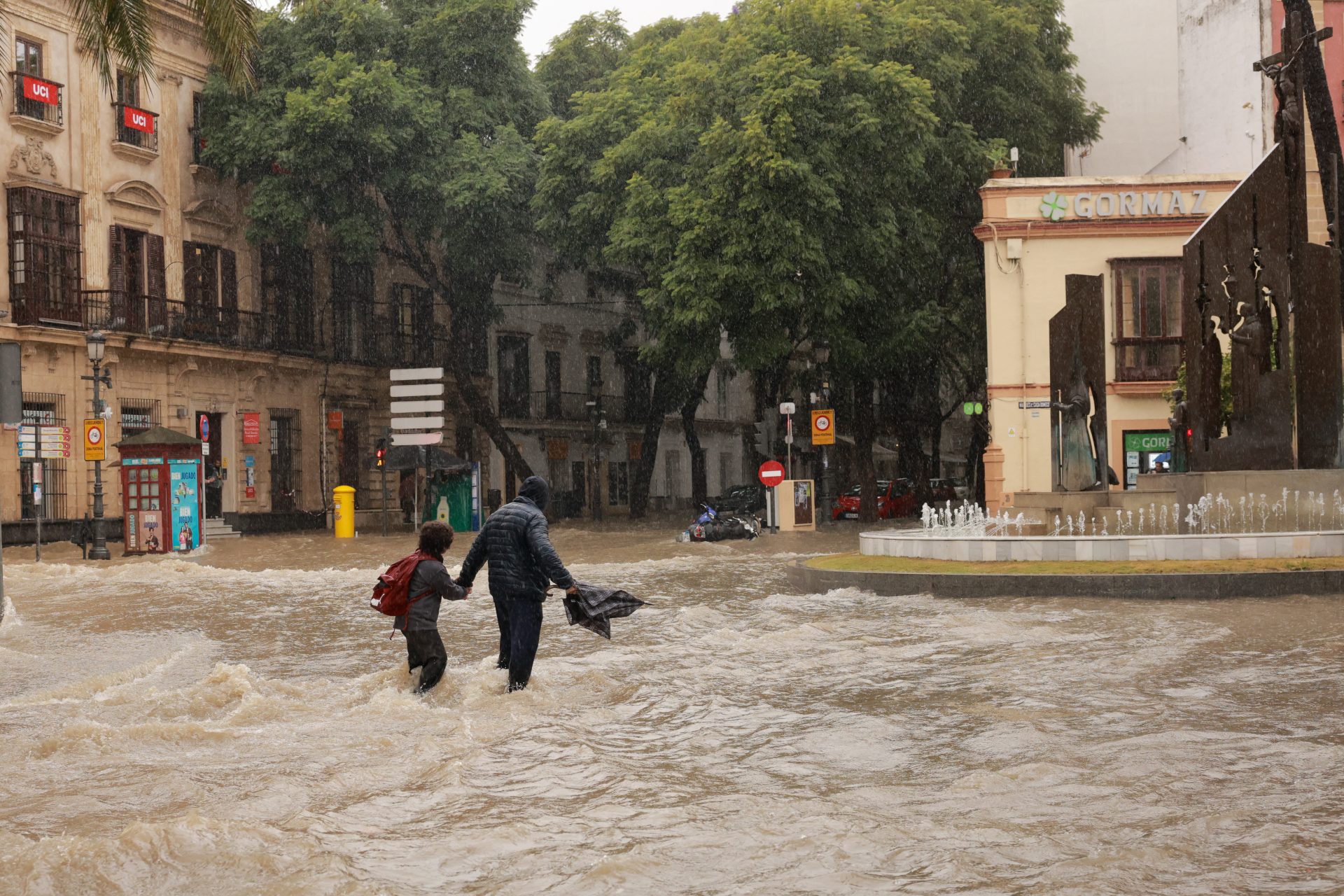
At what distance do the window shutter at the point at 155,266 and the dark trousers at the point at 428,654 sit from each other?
2906 cm

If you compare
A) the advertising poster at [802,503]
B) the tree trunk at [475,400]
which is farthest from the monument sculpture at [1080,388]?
the tree trunk at [475,400]

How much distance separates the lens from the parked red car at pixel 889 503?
146 feet

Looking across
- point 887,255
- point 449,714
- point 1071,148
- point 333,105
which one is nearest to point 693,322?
point 887,255

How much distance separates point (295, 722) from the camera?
363 inches

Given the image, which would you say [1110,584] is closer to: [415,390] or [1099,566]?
[1099,566]

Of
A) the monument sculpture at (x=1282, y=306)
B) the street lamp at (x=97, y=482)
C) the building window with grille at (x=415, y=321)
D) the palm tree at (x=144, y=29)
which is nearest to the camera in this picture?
the palm tree at (x=144, y=29)

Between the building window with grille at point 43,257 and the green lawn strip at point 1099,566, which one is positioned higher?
the building window with grille at point 43,257

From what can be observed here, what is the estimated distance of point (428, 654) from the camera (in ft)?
32.4

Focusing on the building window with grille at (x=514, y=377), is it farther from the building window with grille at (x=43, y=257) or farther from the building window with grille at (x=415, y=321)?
the building window with grille at (x=43, y=257)

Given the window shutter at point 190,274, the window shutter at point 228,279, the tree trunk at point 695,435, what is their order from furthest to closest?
the tree trunk at point 695,435
the window shutter at point 228,279
the window shutter at point 190,274

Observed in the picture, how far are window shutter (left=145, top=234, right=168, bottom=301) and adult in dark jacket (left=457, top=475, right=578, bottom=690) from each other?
2921 cm

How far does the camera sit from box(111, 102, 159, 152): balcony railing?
35.8 metres

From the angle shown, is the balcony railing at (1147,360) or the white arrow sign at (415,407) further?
the balcony railing at (1147,360)

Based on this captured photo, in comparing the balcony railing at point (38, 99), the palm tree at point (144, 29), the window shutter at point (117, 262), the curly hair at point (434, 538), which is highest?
the balcony railing at point (38, 99)
